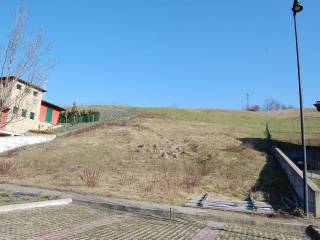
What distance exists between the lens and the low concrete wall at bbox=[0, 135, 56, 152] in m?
35.0

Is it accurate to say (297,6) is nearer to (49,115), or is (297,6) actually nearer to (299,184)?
(299,184)

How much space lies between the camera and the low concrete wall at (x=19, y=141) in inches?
1378

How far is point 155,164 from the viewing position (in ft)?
88.9

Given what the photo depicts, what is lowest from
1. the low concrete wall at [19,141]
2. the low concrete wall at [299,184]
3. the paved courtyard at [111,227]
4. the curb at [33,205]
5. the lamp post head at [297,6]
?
the paved courtyard at [111,227]

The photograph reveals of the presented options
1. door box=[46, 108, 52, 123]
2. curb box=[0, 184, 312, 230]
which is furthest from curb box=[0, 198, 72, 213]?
door box=[46, 108, 52, 123]

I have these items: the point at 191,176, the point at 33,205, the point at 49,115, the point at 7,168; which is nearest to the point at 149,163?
the point at 191,176

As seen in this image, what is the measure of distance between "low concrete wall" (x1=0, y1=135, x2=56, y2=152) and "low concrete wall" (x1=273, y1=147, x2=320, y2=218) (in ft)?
82.1

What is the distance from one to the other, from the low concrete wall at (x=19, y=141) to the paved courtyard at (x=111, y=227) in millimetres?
23788

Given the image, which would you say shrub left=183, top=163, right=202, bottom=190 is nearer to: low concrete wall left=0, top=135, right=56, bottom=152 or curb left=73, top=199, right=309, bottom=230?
curb left=73, top=199, right=309, bottom=230

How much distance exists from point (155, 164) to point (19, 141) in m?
17.0

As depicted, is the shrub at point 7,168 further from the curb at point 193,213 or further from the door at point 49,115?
the door at point 49,115

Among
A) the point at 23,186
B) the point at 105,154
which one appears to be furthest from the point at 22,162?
the point at 23,186

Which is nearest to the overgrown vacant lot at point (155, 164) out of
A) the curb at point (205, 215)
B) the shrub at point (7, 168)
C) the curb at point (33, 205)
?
the shrub at point (7, 168)

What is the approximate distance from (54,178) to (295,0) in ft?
56.9
